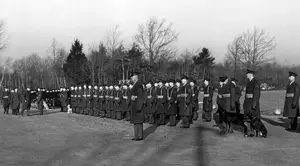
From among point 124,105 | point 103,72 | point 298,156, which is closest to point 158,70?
point 103,72

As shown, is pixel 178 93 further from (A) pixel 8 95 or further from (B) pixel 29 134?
(A) pixel 8 95

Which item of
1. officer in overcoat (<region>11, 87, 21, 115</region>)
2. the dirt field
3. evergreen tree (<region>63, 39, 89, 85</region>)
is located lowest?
the dirt field

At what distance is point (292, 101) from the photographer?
11.5 m

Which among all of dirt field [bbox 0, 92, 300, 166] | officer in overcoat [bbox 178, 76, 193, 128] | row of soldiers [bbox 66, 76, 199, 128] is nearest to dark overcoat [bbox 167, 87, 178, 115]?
row of soldiers [bbox 66, 76, 199, 128]

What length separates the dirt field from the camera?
23.8 ft

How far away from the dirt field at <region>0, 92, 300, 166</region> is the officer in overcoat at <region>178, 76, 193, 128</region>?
2.43 ft

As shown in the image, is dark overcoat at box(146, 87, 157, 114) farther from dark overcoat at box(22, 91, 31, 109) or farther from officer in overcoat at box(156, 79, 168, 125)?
dark overcoat at box(22, 91, 31, 109)

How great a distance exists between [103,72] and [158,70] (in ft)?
19.7

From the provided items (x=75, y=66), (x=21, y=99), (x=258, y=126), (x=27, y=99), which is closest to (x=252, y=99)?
(x=258, y=126)

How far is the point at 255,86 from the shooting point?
33.4ft

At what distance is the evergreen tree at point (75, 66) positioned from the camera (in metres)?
45.9

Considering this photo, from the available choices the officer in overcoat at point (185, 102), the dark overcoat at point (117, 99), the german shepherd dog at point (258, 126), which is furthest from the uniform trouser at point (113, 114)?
the german shepherd dog at point (258, 126)

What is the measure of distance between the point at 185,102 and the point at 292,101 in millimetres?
3732

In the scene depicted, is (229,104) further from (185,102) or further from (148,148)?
(148,148)
